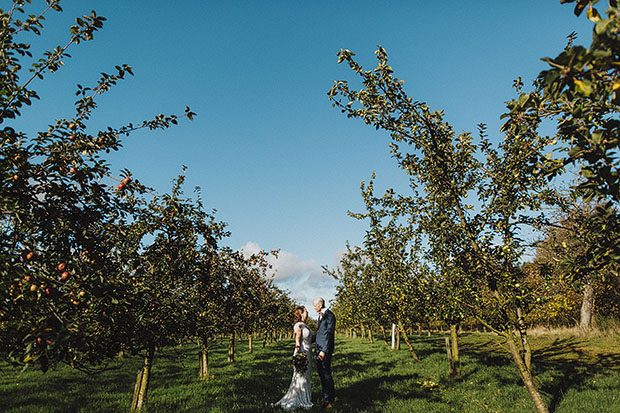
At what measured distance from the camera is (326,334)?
9008mm

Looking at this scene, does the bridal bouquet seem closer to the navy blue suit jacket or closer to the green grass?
the navy blue suit jacket

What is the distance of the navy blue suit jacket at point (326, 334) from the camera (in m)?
8.93

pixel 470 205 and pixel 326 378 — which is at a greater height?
pixel 470 205

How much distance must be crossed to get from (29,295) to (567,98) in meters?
5.06

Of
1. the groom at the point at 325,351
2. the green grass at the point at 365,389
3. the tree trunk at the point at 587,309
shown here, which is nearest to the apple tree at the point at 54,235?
the green grass at the point at 365,389

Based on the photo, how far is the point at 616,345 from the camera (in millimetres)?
18797

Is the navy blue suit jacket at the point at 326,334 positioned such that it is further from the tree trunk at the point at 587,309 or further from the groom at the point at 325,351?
the tree trunk at the point at 587,309

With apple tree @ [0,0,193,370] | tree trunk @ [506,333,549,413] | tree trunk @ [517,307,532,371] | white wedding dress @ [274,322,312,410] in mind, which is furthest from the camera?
white wedding dress @ [274,322,312,410]

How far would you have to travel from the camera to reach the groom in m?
8.73

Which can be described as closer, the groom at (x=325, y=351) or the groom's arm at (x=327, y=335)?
the groom at (x=325, y=351)

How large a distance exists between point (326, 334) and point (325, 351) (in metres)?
0.46

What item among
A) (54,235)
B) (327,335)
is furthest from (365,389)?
(54,235)

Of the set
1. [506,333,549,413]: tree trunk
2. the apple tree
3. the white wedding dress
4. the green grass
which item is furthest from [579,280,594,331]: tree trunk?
the apple tree

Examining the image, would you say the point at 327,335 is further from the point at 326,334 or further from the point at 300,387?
the point at 300,387
